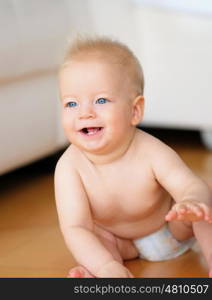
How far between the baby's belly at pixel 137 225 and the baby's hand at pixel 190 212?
0.19 m

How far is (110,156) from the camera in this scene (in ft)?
3.71

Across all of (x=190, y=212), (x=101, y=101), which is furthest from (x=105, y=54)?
(x=190, y=212)

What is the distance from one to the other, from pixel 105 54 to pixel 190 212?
0.93ft

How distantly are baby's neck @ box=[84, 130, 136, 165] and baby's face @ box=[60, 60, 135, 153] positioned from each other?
31 millimetres

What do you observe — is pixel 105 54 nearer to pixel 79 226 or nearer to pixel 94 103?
pixel 94 103

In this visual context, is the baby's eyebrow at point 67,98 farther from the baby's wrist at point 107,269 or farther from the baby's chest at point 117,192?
the baby's wrist at point 107,269

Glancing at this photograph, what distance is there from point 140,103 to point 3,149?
0.51 meters

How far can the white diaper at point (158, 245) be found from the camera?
1189 mm

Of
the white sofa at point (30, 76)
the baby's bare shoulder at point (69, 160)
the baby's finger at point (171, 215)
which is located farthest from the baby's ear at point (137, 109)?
the white sofa at point (30, 76)

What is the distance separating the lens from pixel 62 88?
1.10m

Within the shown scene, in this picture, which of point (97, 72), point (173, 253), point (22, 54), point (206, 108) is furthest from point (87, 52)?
point (206, 108)

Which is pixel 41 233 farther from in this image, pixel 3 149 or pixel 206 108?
pixel 206 108

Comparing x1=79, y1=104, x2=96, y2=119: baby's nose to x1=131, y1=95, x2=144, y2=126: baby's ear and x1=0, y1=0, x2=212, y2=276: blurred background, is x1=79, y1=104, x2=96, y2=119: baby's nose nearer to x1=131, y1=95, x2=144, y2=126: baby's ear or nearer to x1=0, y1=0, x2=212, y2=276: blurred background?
x1=131, y1=95, x2=144, y2=126: baby's ear

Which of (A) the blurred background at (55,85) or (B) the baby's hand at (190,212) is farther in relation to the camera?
(A) the blurred background at (55,85)
